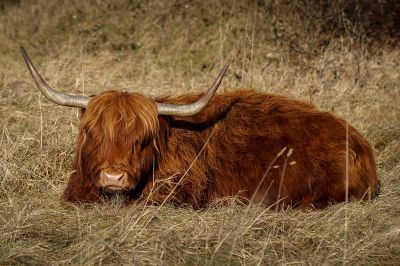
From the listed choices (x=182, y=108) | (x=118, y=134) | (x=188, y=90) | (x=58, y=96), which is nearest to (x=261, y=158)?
(x=182, y=108)

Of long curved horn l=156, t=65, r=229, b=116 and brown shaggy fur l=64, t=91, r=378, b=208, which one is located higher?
long curved horn l=156, t=65, r=229, b=116

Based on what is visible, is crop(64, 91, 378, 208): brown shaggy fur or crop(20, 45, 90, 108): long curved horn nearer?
crop(64, 91, 378, 208): brown shaggy fur

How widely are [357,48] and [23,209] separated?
233 inches

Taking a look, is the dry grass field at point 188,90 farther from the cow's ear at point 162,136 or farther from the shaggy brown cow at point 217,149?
the cow's ear at point 162,136

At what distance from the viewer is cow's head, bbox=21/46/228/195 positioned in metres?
4.54

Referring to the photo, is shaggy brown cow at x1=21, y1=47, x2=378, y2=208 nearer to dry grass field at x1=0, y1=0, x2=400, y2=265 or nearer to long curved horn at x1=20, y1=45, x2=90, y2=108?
long curved horn at x1=20, y1=45, x2=90, y2=108

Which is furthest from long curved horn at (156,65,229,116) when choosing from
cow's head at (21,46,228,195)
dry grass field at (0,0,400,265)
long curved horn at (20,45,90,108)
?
dry grass field at (0,0,400,265)

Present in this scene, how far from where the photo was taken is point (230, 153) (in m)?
5.19

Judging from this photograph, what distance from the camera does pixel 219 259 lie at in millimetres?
3766

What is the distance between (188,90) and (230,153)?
2.94 metres

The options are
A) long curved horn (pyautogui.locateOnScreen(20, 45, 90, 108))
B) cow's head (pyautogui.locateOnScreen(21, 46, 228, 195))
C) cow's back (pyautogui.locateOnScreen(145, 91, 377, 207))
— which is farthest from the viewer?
cow's back (pyautogui.locateOnScreen(145, 91, 377, 207))

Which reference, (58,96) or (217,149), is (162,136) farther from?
(58,96)

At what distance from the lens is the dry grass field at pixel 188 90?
3982 mm

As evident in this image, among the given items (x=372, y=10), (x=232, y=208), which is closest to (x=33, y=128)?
(x=232, y=208)
